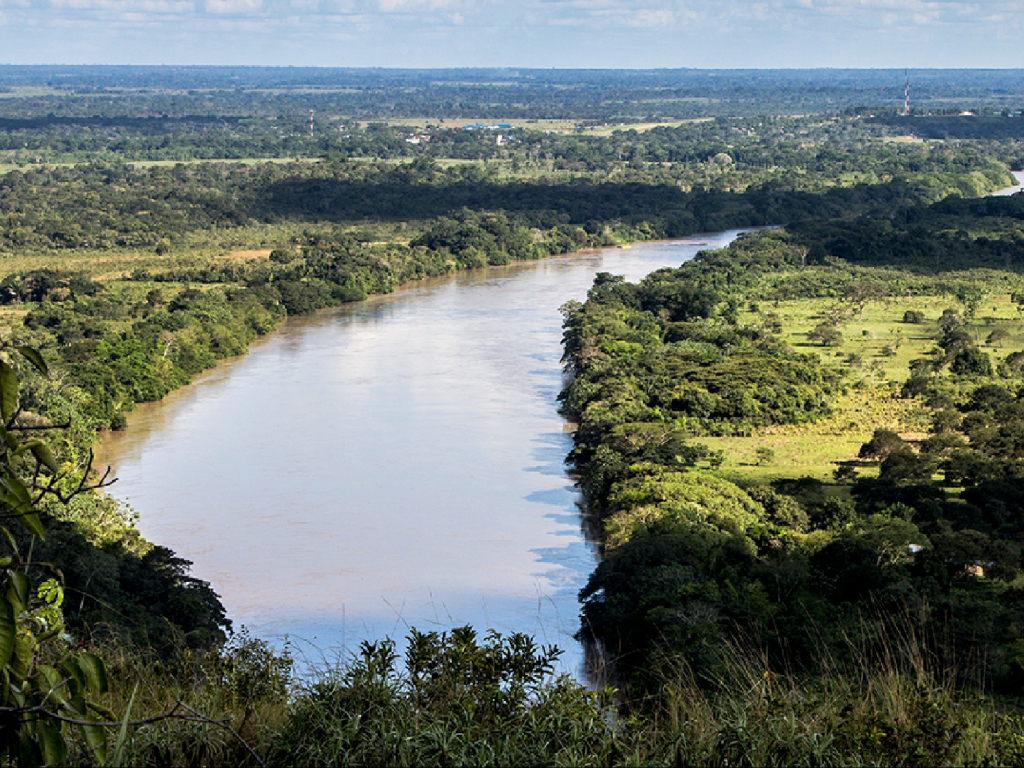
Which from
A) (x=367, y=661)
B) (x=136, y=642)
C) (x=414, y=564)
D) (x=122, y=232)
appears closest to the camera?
(x=367, y=661)

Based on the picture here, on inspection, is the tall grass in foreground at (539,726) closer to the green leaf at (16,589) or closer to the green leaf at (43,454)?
the green leaf at (16,589)

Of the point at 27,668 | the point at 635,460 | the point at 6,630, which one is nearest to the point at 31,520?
the point at 6,630

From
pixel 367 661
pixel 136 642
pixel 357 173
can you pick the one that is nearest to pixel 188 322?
pixel 136 642

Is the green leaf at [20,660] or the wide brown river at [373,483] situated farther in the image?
the wide brown river at [373,483]

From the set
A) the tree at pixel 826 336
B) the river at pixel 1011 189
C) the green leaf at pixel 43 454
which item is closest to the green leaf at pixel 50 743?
the green leaf at pixel 43 454

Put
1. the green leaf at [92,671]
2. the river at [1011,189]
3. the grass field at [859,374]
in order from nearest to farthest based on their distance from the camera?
1. the green leaf at [92,671]
2. the grass field at [859,374]
3. the river at [1011,189]

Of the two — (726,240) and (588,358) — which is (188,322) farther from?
(726,240)

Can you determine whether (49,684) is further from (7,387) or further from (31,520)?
(7,387)
